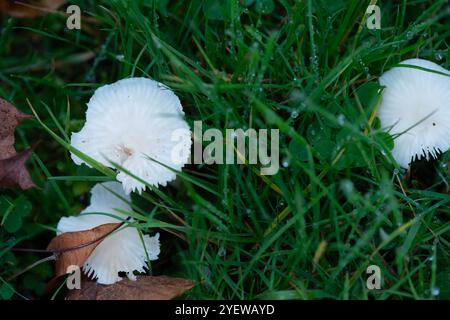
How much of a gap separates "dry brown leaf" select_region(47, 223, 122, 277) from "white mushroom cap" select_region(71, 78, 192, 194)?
124 mm

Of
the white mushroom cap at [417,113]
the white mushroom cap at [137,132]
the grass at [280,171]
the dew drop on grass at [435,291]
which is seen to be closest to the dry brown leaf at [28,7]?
the grass at [280,171]

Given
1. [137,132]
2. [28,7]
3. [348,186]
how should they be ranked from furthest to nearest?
[28,7]
[137,132]
[348,186]

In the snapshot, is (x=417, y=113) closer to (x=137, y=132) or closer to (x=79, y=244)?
(x=137, y=132)

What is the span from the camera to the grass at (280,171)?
1.24m

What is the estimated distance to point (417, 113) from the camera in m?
1.33

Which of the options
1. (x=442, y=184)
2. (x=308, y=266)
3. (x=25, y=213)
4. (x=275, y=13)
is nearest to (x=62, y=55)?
(x=25, y=213)

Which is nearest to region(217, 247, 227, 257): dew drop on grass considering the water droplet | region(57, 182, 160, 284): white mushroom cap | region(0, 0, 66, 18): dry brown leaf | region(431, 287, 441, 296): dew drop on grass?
region(57, 182, 160, 284): white mushroom cap

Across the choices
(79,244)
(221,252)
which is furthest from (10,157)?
(221,252)

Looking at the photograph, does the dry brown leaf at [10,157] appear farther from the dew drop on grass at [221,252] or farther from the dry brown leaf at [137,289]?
the dew drop on grass at [221,252]

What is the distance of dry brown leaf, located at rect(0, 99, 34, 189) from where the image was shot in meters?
1.39

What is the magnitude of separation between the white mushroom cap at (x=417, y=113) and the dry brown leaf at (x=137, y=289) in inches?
23.6

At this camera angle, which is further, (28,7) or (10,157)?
(28,7)

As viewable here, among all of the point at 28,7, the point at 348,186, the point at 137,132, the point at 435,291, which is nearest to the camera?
the point at 348,186

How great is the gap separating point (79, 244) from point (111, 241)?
0.07m
